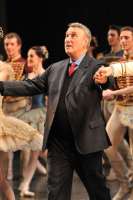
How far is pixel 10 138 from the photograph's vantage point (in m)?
7.23

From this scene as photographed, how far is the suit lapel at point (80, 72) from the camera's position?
6.23 metres

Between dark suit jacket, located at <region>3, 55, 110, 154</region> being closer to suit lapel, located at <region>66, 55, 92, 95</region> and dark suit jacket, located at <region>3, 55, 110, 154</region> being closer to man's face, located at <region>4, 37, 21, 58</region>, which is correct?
suit lapel, located at <region>66, 55, 92, 95</region>

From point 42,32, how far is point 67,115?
24.4 feet

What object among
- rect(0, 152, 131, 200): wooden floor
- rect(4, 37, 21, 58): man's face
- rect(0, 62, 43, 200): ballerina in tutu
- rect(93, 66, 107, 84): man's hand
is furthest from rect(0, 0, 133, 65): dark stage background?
rect(93, 66, 107, 84): man's hand

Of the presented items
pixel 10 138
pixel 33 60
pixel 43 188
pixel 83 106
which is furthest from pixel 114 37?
pixel 83 106

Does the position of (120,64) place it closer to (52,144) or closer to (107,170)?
(52,144)

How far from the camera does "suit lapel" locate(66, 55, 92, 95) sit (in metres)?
6.23

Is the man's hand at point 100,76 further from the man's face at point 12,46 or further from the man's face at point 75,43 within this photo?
the man's face at point 12,46

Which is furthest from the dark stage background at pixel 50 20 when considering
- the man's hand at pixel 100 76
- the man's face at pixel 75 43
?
the man's hand at pixel 100 76

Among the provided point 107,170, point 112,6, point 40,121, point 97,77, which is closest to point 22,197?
point 40,121

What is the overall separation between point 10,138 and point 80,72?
4.11 ft

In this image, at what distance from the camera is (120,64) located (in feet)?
20.3

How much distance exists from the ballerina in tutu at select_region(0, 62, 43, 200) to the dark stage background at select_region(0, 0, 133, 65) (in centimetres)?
569

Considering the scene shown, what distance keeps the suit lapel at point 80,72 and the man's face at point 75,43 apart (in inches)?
2.9
